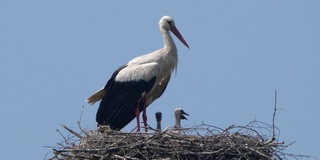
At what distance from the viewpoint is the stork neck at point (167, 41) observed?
584 inches

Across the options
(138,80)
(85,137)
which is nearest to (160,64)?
(138,80)

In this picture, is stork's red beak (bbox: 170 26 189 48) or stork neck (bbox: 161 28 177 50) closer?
stork neck (bbox: 161 28 177 50)

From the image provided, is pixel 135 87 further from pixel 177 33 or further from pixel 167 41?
pixel 177 33

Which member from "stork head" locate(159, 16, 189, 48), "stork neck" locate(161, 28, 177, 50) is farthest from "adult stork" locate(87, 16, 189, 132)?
"stork head" locate(159, 16, 189, 48)

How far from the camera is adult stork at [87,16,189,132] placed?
14.1 metres

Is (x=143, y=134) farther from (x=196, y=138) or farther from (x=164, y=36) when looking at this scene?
(x=164, y=36)

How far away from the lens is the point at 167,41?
14898mm

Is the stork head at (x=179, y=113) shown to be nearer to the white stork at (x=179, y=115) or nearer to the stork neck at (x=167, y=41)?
the white stork at (x=179, y=115)

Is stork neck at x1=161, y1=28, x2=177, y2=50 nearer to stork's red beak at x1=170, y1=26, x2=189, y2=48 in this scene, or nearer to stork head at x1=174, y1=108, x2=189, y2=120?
stork's red beak at x1=170, y1=26, x2=189, y2=48

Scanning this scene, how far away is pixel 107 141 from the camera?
12.2 metres

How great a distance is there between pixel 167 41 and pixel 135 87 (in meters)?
0.85

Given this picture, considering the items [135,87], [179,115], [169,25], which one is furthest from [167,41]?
[179,115]

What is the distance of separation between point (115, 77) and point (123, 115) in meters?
0.54

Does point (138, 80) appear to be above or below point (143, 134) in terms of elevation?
above
